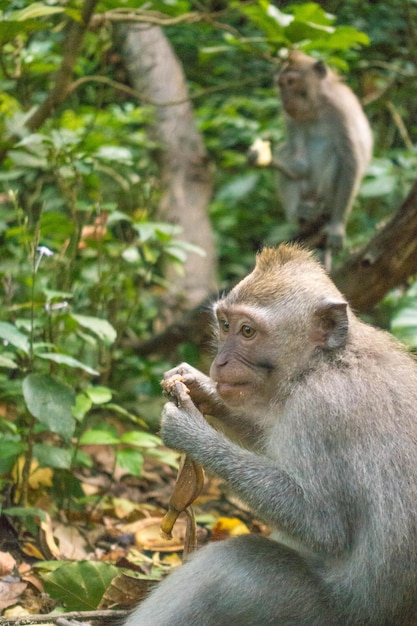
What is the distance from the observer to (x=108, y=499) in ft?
21.1

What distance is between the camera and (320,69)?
1062 centimetres

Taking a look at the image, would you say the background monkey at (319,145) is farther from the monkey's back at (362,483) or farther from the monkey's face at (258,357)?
the monkey's back at (362,483)

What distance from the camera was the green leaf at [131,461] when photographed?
18.6 ft

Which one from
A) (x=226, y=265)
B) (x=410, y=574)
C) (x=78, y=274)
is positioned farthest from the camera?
(x=226, y=265)

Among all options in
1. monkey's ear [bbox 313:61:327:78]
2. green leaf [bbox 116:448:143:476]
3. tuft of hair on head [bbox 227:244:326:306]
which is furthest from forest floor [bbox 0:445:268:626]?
monkey's ear [bbox 313:61:327:78]

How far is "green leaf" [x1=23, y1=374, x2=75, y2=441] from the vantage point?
16.4ft

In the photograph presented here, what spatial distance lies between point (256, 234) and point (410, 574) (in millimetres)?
9885

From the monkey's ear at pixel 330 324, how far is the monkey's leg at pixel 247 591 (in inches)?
37.0

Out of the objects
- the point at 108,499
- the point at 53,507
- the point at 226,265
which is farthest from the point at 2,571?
the point at 226,265

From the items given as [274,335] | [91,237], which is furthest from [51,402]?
[91,237]

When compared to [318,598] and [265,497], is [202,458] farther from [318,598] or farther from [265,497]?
[318,598]

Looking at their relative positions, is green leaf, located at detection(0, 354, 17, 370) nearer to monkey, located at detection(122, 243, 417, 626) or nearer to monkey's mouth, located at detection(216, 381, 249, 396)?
monkey, located at detection(122, 243, 417, 626)

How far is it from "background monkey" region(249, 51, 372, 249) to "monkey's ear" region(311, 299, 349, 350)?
5710mm

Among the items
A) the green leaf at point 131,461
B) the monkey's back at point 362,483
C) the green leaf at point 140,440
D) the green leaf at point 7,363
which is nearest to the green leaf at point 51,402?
the green leaf at point 7,363
